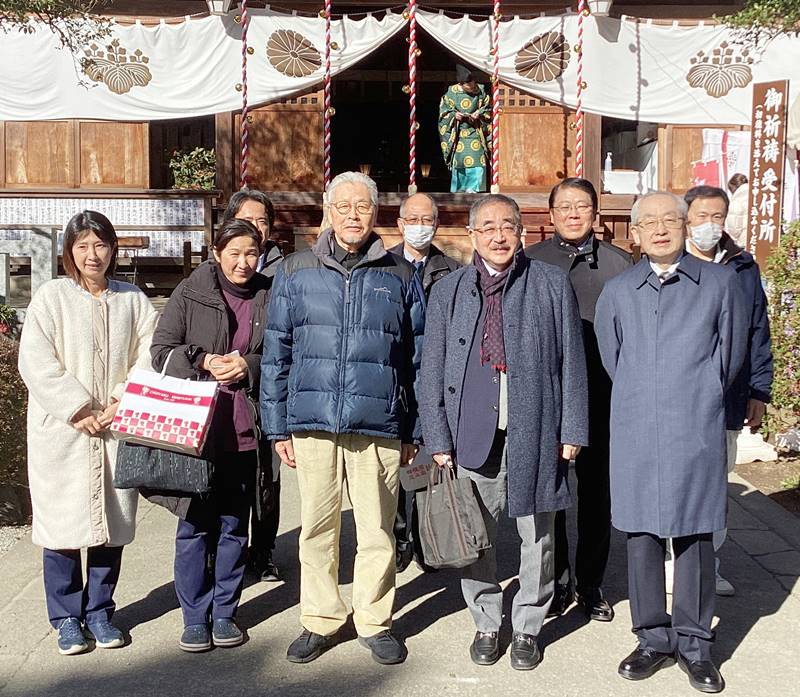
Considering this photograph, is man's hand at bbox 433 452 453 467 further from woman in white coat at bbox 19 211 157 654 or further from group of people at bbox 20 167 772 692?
woman in white coat at bbox 19 211 157 654

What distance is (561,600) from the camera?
434 centimetres

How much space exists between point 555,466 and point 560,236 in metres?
1.19

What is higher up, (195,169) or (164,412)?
(195,169)

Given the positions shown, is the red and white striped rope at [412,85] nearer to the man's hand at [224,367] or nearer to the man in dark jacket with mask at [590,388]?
the man in dark jacket with mask at [590,388]

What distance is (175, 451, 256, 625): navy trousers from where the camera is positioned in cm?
390

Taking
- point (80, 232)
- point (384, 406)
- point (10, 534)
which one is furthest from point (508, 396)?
point (10, 534)

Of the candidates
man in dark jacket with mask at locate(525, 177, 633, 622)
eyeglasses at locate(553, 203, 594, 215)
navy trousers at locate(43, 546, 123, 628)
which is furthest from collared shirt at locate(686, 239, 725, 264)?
navy trousers at locate(43, 546, 123, 628)

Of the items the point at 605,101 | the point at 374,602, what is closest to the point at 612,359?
the point at 374,602

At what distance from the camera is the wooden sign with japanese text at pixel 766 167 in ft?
27.1

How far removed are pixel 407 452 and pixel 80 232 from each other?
5.23 ft

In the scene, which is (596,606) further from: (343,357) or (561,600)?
(343,357)

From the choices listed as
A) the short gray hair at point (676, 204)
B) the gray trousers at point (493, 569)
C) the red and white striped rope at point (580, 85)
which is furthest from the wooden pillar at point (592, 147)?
the gray trousers at point (493, 569)

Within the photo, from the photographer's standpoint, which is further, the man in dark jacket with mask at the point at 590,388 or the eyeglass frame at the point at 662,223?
the man in dark jacket with mask at the point at 590,388

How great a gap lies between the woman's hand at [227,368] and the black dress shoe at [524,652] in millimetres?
1545
